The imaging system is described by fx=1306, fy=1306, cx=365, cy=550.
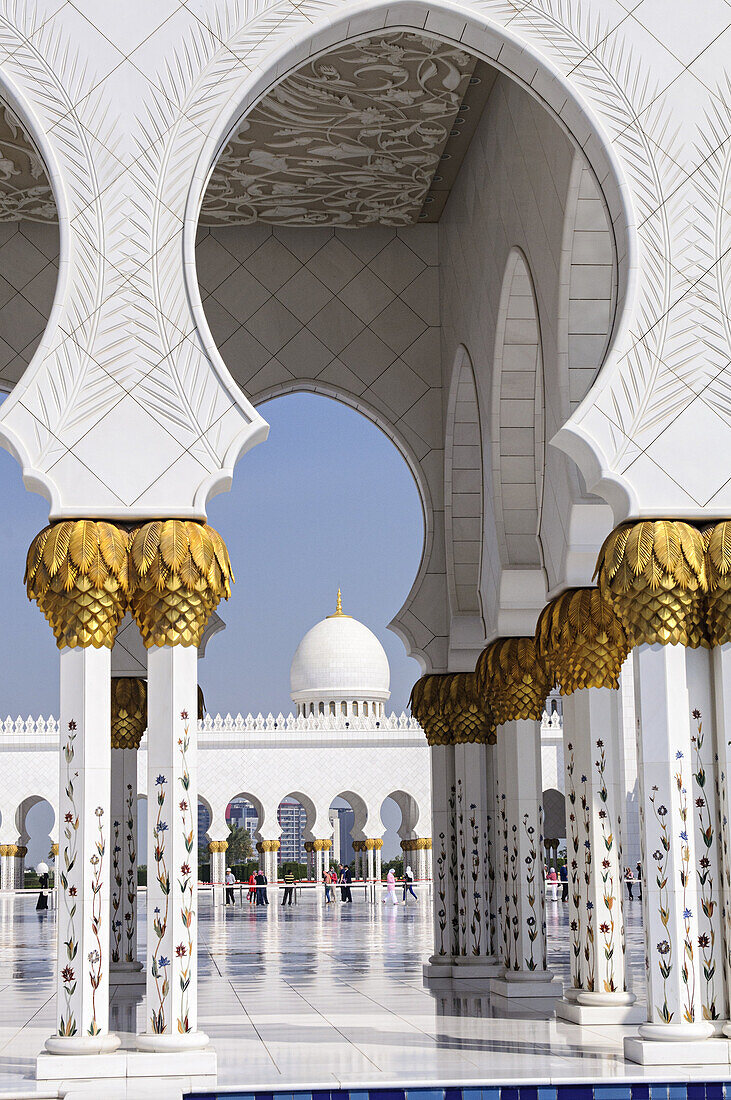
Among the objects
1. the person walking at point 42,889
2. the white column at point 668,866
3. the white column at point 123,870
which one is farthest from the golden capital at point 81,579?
the person walking at point 42,889

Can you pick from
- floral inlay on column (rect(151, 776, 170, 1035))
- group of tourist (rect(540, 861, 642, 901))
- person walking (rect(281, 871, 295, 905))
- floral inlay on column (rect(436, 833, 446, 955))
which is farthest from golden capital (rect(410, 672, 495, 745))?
person walking (rect(281, 871, 295, 905))

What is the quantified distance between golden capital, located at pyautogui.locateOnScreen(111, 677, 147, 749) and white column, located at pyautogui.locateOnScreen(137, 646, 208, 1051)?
4352mm

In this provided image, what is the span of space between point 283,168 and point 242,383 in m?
1.71

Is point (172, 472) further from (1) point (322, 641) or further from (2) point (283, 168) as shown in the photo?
(1) point (322, 641)

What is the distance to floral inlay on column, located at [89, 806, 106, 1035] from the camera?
16.9 ft

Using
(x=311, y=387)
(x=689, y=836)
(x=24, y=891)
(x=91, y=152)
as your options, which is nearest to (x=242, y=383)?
(x=311, y=387)

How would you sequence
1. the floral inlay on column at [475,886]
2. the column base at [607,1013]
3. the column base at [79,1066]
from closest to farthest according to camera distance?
the column base at [79,1066]
the column base at [607,1013]
the floral inlay on column at [475,886]

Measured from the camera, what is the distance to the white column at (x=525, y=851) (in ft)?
28.4

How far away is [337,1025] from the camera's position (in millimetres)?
6969

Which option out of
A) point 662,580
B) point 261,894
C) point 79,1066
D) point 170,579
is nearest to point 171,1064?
point 79,1066

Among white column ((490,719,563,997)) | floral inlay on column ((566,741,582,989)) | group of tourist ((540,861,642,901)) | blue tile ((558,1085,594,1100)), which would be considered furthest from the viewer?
group of tourist ((540,861,642,901))

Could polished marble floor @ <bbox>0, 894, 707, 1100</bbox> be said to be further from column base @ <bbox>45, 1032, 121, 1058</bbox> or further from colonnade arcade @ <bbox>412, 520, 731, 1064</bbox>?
colonnade arcade @ <bbox>412, 520, 731, 1064</bbox>

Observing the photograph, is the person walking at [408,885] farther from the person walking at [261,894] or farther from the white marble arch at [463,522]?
the white marble arch at [463,522]

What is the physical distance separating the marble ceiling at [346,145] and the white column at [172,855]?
14.3 ft
